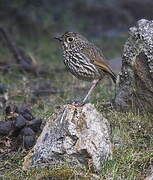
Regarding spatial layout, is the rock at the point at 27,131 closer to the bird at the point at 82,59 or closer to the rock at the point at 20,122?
the rock at the point at 20,122

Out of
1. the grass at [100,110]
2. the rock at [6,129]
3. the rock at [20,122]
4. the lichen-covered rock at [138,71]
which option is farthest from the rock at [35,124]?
the lichen-covered rock at [138,71]

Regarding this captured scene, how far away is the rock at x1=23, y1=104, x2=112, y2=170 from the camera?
232 inches

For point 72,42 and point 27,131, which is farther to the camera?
point 72,42

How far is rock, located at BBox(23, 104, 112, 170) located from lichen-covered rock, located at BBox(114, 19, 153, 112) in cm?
120

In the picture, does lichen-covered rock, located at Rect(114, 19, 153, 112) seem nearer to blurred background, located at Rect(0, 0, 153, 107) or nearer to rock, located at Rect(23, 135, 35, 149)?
blurred background, located at Rect(0, 0, 153, 107)

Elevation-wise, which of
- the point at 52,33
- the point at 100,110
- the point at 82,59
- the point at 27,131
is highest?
the point at 52,33

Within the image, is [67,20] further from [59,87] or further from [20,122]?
[20,122]

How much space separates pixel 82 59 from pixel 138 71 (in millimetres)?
813

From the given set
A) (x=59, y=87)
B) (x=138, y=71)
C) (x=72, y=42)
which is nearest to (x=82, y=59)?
(x=72, y=42)

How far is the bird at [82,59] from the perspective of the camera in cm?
690

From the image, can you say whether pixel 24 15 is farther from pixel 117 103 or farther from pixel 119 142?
pixel 119 142

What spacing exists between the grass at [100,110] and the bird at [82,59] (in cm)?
58

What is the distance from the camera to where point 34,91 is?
362 inches

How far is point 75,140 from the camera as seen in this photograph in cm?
596
